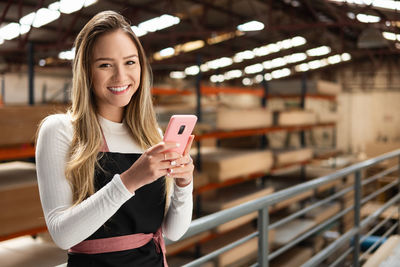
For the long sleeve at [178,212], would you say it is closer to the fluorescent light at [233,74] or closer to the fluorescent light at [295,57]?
the fluorescent light at [295,57]

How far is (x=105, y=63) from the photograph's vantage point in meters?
1.04

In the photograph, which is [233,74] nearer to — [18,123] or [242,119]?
[242,119]

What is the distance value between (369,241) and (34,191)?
707cm

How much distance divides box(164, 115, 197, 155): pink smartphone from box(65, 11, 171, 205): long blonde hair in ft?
0.58

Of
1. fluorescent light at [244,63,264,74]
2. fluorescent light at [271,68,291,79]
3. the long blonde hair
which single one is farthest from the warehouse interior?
fluorescent light at [271,68,291,79]

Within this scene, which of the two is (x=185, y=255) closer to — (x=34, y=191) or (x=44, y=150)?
(x=34, y=191)

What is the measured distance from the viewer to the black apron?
40.8 inches

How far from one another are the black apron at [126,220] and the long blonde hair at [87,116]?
4 cm

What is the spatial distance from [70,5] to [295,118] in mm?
5896

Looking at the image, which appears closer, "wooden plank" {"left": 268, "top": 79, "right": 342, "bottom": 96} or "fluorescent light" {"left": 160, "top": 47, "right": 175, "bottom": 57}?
"wooden plank" {"left": 268, "top": 79, "right": 342, "bottom": 96}

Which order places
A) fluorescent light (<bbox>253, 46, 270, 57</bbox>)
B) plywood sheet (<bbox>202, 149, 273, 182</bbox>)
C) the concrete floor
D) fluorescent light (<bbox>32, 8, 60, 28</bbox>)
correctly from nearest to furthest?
the concrete floor, plywood sheet (<bbox>202, 149, 273, 182</bbox>), fluorescent light (<bbox>32, 8, 60, 28</bbox>), fluorescent light (<bbox>253, 46, 270, 57</bbox>)

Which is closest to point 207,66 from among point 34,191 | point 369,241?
point 369,241

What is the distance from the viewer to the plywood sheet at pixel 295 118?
752 cm

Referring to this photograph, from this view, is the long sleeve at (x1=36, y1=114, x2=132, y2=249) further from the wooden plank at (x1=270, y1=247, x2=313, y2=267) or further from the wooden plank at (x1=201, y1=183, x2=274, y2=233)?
the wooden plank at (x1=270, y1=247, x2=313, y2=267)
